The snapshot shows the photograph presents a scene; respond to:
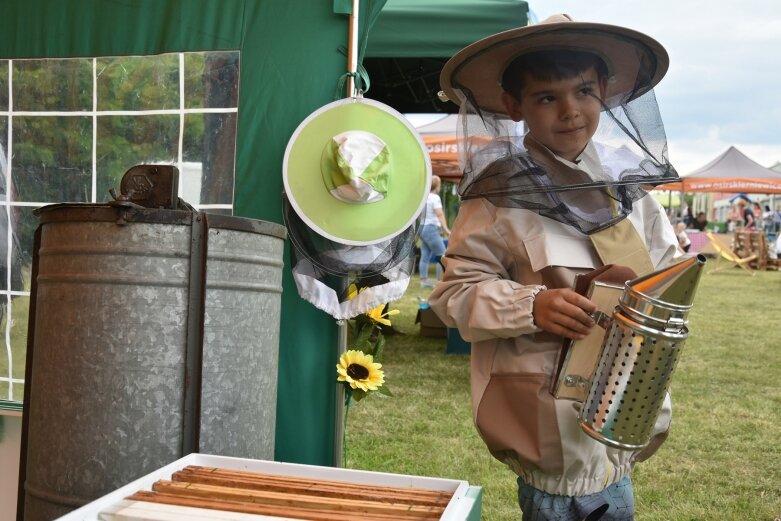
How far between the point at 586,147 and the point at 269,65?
60.1 inches

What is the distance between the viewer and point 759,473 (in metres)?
4.30

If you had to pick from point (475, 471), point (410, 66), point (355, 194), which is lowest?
point (475, 471)

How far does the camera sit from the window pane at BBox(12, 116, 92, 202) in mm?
3074

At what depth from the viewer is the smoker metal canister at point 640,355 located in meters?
1.35

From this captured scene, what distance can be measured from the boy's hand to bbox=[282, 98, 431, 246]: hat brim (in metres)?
1.34

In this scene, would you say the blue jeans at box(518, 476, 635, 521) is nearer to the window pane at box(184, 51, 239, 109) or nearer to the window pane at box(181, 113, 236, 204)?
the window pane at box(181, 113, 236, 204)

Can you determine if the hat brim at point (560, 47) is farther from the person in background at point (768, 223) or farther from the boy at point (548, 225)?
the person in background at point (768, 223)

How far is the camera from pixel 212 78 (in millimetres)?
2998

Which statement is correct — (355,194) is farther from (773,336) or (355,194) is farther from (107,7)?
(773,336)

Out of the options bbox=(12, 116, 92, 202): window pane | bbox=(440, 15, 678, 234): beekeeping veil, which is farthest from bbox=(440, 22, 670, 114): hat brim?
bbox=(12, 116, 92, 202): window pane

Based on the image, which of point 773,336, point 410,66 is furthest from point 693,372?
point 410,66

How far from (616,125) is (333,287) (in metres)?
1.43

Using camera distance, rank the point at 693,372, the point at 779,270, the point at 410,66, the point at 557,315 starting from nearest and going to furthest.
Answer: the point at 557,315 < the point at 693,372 < the point at 410,66 < the point at 779,270

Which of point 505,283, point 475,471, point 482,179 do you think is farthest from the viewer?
point 475,471
